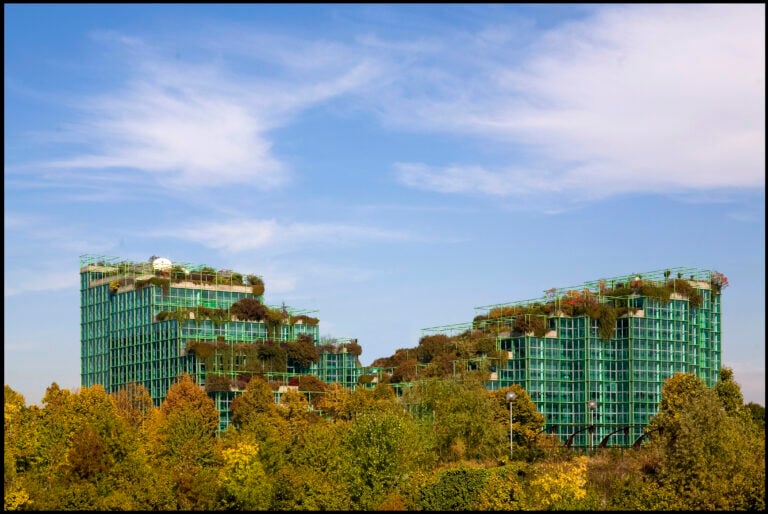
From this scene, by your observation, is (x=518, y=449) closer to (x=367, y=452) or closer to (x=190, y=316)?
→ (x=367, y=452)

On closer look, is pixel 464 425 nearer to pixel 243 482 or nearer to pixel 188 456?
pixel 188 456

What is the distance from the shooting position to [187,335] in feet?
476

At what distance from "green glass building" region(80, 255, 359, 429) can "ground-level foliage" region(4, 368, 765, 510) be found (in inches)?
1352

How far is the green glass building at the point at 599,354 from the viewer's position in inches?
5256

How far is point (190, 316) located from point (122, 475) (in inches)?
2543

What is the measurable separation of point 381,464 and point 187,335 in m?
65.1

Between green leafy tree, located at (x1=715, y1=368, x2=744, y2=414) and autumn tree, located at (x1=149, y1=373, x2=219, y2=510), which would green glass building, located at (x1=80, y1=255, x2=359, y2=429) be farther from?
green leafy tree, located at (x1=715, y1=368, x2=744, y2=414)

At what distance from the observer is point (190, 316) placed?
14625cm

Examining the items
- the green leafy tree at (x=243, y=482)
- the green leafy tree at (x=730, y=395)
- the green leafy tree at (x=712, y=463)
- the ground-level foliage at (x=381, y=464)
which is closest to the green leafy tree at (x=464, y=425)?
the ground-level foliage at (x=381, y=464)

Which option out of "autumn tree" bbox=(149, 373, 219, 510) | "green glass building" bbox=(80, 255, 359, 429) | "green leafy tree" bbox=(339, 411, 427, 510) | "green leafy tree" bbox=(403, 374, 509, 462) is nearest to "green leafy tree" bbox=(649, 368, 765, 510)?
"green leafy tree" bbox=(339, 411, 427, 510)

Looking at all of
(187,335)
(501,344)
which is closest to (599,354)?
(501,344)

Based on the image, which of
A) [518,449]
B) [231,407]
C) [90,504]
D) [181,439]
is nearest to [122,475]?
[90,504]

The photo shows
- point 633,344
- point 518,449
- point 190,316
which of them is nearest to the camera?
point 518,449

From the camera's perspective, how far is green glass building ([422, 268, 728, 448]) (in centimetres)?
13350
